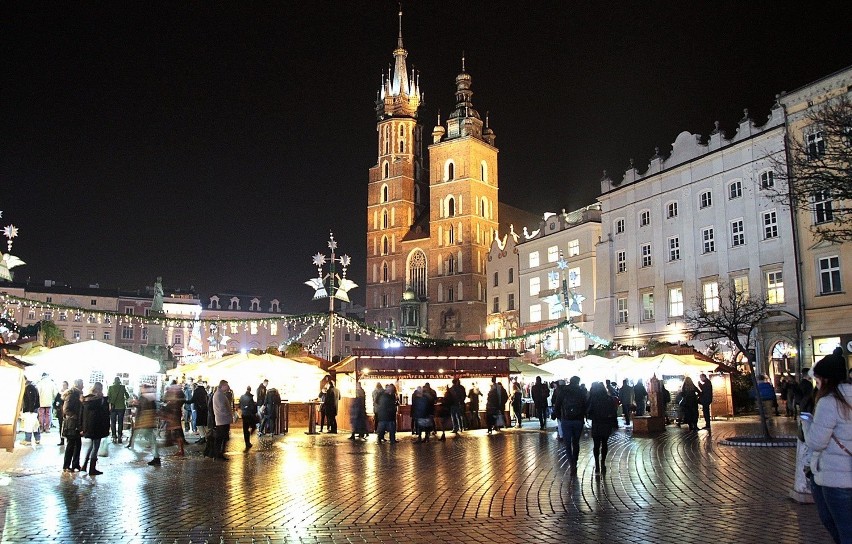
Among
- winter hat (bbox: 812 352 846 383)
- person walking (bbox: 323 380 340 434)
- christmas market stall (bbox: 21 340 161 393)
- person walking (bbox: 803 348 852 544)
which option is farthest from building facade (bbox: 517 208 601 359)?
person walking (bbox: 803 348 852 544)

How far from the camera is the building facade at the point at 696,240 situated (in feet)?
120

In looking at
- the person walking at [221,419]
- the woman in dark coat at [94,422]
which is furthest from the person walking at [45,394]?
the woman in dark coat at [94,422]

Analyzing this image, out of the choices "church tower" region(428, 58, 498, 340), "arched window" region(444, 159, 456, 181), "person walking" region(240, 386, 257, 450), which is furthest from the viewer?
"arched window" region(444, 159, 456, 181)

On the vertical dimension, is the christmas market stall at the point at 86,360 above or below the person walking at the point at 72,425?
above

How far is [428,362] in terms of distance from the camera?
82.3 feet

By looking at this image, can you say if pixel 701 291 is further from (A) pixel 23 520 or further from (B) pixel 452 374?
(A) pixel 23 520

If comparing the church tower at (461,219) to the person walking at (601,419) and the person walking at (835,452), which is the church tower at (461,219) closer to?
the person walking at (601,419)

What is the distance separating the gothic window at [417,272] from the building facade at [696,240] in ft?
133

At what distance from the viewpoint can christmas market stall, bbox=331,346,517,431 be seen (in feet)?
79.6

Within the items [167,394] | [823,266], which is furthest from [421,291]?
[167,394]

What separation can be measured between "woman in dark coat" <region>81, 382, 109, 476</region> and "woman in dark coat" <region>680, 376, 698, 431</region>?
672 inches

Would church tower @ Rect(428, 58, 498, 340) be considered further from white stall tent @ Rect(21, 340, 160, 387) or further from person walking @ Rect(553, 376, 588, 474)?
person walking @ Rect(553, 376, 588, 474)

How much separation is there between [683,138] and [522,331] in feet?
66.8

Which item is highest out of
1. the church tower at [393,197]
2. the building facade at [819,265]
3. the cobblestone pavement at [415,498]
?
the church tower at [393,197]
